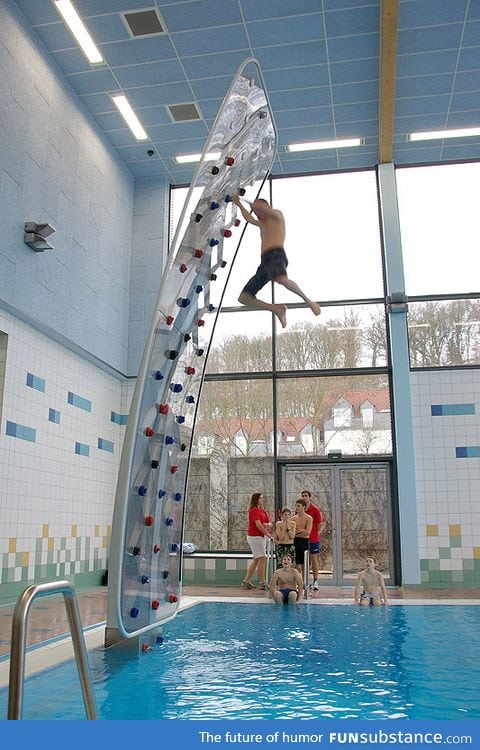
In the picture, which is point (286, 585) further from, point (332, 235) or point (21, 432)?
point (332, 235)

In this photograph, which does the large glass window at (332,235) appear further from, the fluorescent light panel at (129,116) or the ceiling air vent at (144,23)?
the ceiling air vent at (144,23)

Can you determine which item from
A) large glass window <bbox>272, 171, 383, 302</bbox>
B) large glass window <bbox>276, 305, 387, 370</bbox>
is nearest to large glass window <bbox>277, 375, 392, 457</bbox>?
large glass window <bbox>276, 305, 387, 370</bbox>

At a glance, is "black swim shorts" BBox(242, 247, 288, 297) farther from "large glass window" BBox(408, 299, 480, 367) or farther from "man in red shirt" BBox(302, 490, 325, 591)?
"large glass window" BBox(408, 299, 480, 367)

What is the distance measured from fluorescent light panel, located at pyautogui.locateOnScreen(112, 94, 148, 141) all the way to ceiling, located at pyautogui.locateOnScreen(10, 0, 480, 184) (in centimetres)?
11

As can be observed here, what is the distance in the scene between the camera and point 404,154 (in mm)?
11609

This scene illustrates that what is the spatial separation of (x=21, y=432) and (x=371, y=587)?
191 inches

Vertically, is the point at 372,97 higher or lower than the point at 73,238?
higher

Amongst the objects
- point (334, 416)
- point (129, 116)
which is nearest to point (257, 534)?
point (334, 416)

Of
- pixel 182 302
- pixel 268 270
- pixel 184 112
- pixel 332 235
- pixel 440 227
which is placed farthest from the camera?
pixel 332 235

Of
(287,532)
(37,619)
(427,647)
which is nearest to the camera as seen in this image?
(427,647)

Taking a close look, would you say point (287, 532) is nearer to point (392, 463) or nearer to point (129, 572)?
point (392, 463)

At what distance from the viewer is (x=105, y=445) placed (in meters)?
A: 11.1

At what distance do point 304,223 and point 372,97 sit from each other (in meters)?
2.64

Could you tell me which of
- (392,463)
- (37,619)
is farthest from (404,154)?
(37,619)
